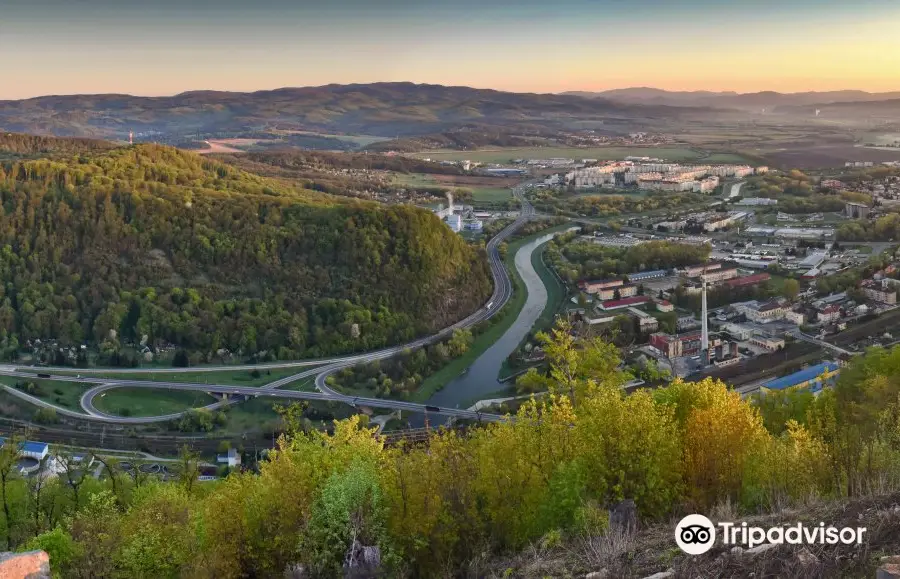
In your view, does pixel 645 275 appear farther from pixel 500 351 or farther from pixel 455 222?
pixel 455 222

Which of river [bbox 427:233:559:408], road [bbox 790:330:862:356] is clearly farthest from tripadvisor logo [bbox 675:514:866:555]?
road [bbox 790:330:862:356]

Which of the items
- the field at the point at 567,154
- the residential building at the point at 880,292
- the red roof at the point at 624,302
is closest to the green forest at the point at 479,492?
the red roof at the point at 624,302

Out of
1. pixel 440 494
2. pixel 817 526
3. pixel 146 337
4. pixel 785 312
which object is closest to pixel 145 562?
pixel 440 494

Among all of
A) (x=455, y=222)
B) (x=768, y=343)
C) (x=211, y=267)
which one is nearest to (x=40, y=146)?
(x=211, y=267)

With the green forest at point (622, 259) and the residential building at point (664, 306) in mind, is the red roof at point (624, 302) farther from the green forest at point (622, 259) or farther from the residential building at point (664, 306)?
the green forest at point (622, 259)

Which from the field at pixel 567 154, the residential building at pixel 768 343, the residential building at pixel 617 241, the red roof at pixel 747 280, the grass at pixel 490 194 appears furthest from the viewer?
the field at pixel 567 154
